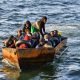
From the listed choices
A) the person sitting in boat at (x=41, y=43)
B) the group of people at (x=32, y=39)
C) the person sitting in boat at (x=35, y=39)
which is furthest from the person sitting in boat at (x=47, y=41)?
the person sitting in boat at (x=35, y=39)

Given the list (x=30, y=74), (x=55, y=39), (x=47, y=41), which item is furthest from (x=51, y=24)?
(x=30, y=74)

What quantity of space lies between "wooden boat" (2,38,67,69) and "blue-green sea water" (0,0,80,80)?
0.43 meters

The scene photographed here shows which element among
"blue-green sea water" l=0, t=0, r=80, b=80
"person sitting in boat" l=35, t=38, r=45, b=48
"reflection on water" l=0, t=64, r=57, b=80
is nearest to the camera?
"reflection on water" l=0, t=64, r=57, b=80

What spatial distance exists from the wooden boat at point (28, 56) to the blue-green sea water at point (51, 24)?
430 millimetres

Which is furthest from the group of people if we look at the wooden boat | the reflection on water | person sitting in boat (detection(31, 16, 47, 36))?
the reflection on water

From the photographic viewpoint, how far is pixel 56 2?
4406 cm

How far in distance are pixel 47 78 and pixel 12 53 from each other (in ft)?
5.91

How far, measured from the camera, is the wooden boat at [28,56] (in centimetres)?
1705

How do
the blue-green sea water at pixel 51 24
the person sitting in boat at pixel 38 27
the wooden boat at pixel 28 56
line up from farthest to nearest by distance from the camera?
the person sitting in boat at pixel 38 27 < the blue-green sea water at pixel 51 24 < the wooden boat at pixel 28 56

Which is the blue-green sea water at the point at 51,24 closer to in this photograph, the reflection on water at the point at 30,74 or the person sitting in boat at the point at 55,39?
the reflection on water at the point at 30,74

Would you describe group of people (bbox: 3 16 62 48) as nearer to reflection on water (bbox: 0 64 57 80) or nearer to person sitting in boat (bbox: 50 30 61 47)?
person sitting in boat (bbox: 50 30 61 47)

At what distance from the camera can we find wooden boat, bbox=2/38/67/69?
671 inches

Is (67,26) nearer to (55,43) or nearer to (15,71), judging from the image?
(55,43)

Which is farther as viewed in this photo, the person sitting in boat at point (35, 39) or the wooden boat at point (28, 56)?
the person sitting in boat at point (35, 39)
